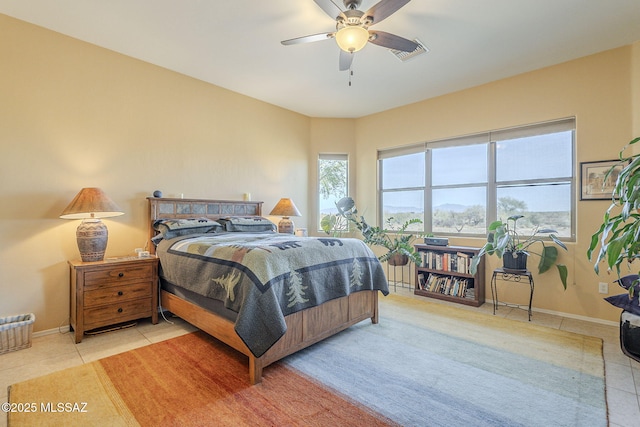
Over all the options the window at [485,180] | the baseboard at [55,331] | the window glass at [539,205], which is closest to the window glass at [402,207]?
the window at [485,180]

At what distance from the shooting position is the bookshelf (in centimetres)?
385

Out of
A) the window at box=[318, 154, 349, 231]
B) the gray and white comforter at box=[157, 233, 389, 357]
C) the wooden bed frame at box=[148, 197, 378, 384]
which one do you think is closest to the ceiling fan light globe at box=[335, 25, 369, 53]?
the gray and white comforter at box=[157, 233, 389, 357]

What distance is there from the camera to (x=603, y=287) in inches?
125

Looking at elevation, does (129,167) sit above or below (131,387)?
above

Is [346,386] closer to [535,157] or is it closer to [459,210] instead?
[459,210]

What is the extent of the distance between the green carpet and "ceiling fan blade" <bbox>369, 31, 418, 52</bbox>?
2.61 m

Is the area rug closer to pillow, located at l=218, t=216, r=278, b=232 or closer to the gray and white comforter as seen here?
the gray and white comforter

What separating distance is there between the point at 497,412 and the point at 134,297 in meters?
3.21

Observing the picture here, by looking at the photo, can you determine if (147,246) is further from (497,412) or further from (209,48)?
(497,412)

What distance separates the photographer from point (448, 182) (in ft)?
14.8

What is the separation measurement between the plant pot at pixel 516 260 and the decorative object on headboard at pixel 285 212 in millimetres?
2856

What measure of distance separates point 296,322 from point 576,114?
12.8 feet

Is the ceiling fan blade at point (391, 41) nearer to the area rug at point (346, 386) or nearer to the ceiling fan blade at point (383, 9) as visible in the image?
the ceiling fan blade at point (383, 9)

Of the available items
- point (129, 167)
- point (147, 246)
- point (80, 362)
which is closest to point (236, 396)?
point (80, 362)
